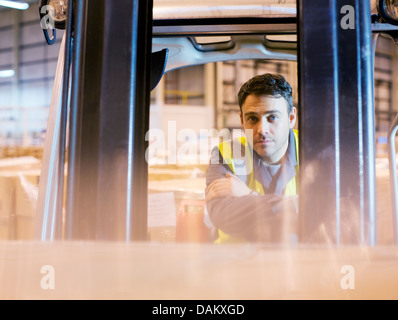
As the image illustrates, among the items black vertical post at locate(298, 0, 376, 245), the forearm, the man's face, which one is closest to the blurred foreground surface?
black vertical post at locate(298, 0, 376, 245)

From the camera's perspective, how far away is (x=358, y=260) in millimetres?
815

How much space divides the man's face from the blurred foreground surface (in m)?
0.81

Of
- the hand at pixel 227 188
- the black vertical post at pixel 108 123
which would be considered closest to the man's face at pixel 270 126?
the hand at pixel 227 188

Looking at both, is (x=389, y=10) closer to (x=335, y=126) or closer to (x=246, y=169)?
(x=335, y=126)

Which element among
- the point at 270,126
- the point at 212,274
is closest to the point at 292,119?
the point at 270,126

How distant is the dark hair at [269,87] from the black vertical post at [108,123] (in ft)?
2.31

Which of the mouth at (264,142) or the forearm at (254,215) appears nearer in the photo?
the forearm at (254,215)

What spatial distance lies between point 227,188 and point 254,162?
174 millimetres

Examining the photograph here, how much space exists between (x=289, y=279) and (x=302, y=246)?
0.07 m

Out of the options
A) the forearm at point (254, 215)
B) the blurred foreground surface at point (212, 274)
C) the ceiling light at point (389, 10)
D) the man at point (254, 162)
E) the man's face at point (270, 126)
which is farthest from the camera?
the man's face at point (270, 126)

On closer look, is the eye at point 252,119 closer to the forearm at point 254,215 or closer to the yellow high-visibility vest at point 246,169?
the yellow high-visibility vest at point 246,169

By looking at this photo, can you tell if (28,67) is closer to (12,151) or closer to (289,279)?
(12,151)

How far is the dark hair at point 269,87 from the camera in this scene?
1663mm
